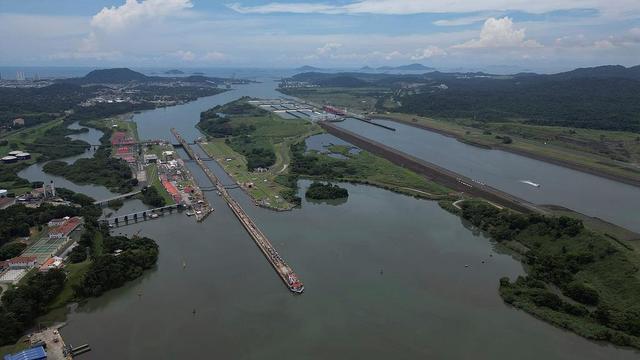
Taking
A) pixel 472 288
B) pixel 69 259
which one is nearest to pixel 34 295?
pixel 69 259

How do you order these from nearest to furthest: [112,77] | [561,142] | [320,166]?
[320,166] < [561,142] < [112,77]

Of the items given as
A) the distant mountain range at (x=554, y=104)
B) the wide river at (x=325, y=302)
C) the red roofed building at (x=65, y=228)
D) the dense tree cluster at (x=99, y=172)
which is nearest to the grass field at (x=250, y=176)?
the wide river at (x=325, y=302)

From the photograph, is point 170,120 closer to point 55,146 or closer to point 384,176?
point 55,146

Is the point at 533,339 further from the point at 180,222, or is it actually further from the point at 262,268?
the point at 180,222

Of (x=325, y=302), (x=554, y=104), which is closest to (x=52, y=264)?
(x=325, y=302)

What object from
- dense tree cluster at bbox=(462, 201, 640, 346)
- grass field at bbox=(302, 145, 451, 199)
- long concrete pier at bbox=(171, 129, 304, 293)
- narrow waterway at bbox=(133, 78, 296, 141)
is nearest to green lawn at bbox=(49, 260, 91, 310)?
long concrete pier at bbox=(171, 129, 304, 293)

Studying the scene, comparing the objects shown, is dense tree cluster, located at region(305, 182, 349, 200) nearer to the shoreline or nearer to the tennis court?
the tennis court
